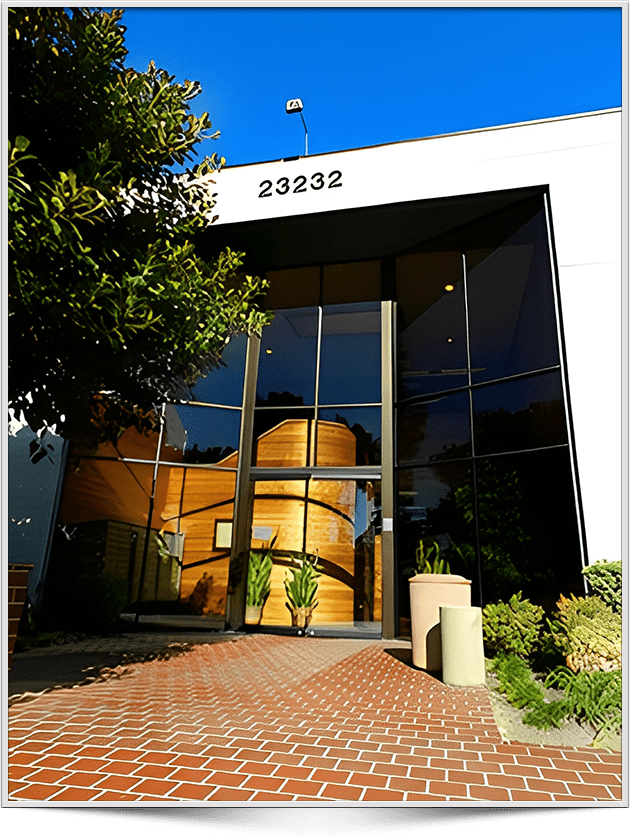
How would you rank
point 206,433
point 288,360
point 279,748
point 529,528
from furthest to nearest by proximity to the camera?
point 288,360 < point 206,433 < point 529,528 < point 279,748

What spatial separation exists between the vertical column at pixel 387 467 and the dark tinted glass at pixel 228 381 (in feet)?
8.32

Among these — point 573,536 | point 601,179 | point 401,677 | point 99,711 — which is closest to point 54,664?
point 99,711

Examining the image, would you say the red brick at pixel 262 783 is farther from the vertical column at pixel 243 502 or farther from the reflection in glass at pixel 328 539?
the vertical column at pixel 243 502

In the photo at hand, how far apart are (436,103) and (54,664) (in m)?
6.47

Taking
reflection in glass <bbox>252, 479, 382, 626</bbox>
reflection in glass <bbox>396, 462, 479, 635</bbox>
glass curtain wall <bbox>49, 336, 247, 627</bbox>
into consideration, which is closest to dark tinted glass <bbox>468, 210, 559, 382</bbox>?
reflection in glass <bbox>396, 462, 479, 635</bbox>

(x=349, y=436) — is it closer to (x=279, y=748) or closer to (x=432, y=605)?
(x=432, y=605)

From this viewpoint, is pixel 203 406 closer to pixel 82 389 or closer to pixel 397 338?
pixel 397 338

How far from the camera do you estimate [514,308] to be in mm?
7984

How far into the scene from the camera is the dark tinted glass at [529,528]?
641cm

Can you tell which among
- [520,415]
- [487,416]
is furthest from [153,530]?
[520,415]

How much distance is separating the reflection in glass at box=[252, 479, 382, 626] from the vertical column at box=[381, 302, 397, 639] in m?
0.20

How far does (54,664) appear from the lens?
6070mm

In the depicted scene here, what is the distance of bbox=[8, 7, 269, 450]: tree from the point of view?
151 inches

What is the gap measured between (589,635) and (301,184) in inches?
291
